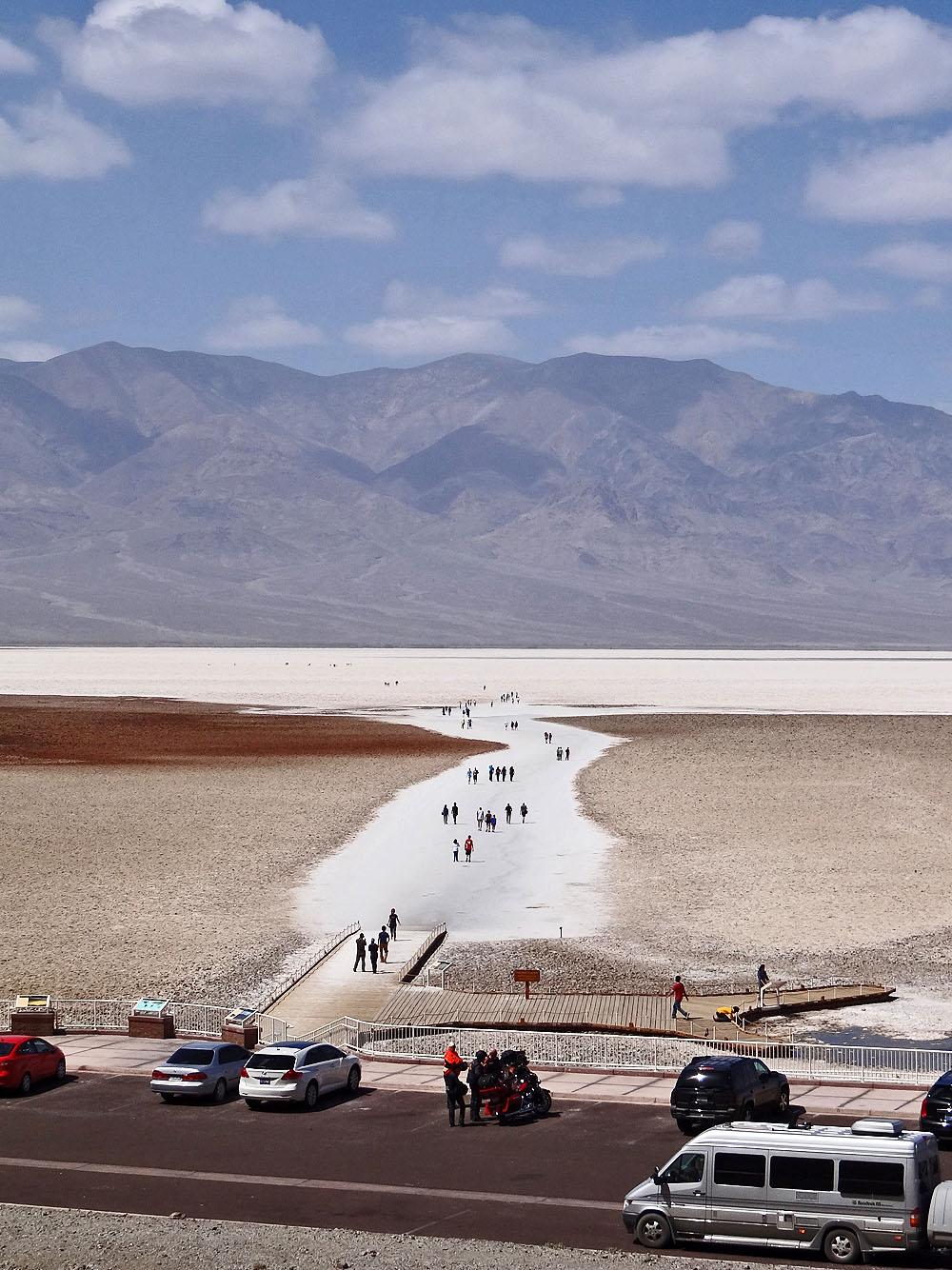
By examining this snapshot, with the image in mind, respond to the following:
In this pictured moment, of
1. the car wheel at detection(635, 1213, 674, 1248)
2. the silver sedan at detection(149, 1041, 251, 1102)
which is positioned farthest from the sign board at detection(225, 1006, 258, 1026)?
the car wheel at detection(635, 1213, 674, 1248)

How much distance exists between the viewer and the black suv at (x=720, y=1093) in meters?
24.0

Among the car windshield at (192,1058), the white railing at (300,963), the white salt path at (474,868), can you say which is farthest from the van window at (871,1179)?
the white salt path at (474,868)

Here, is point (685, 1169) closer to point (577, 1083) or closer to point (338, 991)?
point (577, 1083)

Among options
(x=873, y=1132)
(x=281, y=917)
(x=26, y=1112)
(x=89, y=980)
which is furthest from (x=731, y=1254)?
(x=281, y=917)

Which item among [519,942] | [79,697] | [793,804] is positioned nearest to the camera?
[519,942]

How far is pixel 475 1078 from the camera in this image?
2602 centimetres

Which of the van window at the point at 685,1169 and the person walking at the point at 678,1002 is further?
the person walking at the point at 678,1002

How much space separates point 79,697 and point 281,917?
355 ft

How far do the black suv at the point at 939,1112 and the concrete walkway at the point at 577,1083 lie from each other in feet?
3.73

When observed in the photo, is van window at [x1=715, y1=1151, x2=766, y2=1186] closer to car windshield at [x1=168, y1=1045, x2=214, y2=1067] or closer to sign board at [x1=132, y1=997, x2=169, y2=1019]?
car windshield at [x1=168, y1=1045, x2=214, y2=1067]

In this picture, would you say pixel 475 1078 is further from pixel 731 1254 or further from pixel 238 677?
pixel 238 677

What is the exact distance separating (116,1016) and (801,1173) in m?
19.3

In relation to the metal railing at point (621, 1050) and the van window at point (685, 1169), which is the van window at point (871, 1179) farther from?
the metal railing at point (621, 1050)

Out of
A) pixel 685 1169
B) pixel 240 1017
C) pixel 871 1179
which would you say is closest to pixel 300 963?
pixel 240 1017
